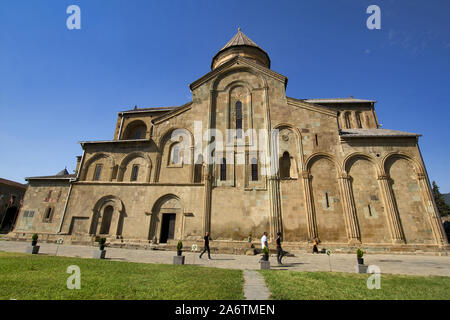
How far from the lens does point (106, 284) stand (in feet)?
17.7

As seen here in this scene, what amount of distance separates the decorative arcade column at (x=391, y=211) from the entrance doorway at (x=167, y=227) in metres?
15.7

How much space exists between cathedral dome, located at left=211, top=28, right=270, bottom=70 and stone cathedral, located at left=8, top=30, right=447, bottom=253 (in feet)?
18.7

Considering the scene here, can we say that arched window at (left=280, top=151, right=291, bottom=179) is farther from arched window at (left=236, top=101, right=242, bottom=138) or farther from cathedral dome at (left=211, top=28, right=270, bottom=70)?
cathedral dome at (left=211, top=28, right=270, bottom=70)

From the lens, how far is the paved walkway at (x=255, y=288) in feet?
15.6

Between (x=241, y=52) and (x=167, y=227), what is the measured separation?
20.8 meters

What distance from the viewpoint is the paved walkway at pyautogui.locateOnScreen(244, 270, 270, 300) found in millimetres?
4754

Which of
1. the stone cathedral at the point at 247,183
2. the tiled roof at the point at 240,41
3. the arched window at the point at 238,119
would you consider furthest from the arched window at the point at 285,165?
the tiled roof at the point at 240,41

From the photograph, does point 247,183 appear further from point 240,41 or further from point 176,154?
point 240,41

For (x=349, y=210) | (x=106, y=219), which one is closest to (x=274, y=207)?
(x=349, y=210)

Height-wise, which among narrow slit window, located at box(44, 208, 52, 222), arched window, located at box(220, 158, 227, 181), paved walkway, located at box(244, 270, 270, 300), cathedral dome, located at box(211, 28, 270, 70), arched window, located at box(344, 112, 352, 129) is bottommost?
paved walkway, located at box(244, 270, 270, 300)

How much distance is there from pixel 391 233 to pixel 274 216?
26.4 ft

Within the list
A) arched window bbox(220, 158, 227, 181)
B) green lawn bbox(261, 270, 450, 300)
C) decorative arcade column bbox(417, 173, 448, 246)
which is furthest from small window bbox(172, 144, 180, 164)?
decorative arcade column bbox(417, 173, 448, 246)
